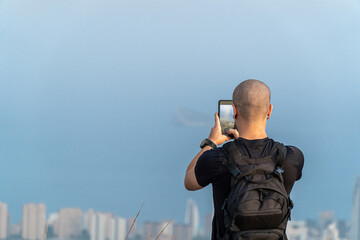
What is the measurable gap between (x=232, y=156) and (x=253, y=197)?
0.31 metres

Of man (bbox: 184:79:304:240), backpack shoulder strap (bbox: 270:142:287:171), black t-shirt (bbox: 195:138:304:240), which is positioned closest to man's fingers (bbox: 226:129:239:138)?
man (bbox: 184:79:304:240)

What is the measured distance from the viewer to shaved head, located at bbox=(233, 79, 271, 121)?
10.6ft

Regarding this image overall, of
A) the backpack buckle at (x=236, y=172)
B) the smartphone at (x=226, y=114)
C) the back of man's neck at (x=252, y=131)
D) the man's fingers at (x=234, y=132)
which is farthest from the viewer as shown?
the smartphone at (x=226, y=114)

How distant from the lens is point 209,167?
3.27 m

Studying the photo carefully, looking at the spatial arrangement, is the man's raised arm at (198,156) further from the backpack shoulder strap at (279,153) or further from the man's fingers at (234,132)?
the backpack shoulder strap at (279,153)

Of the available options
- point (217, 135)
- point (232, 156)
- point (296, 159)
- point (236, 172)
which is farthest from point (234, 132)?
point (296, 159)

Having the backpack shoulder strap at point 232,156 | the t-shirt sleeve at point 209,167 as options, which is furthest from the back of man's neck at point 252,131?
the t-shirt sleeve at point 209,167

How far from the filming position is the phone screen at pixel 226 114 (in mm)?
3568

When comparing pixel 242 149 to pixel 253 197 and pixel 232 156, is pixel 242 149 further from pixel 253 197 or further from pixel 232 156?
pixel 253 197

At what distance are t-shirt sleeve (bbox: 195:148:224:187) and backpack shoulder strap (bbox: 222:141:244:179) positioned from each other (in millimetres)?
43

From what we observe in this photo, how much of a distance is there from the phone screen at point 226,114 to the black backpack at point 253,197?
29 centimetres

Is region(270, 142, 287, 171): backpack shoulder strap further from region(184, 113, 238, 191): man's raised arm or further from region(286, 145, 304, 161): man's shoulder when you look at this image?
region(184, 113, 238, 191): man's raised arm

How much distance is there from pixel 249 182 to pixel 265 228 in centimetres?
34

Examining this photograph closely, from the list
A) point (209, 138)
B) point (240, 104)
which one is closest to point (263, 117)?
point (240, 104)
